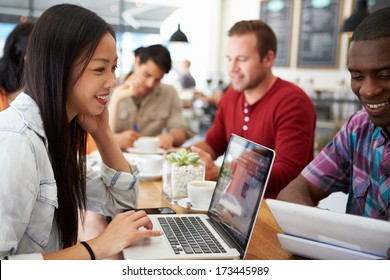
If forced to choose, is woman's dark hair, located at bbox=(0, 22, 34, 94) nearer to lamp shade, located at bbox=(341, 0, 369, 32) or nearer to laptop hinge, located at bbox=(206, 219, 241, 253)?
Answer: laptop hinge, located at bbox=(206, 219, 241, 253)

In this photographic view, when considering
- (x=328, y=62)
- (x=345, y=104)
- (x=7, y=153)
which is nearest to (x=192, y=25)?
(x=328, y=62)

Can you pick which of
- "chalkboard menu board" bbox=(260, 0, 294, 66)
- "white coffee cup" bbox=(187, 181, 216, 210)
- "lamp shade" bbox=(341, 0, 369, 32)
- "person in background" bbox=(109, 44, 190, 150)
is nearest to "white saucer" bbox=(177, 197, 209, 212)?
"white coffee cup" bbox=(187, 181, 216, 210)

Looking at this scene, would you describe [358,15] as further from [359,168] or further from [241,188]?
[241,188]

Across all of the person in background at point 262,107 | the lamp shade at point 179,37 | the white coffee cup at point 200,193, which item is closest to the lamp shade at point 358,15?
the person in background at point 262,107

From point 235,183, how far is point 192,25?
523 centimetres

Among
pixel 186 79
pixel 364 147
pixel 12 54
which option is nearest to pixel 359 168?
pixel 364 147

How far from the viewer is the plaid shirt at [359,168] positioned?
1.06 m

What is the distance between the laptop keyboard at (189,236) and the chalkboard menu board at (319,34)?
409cm

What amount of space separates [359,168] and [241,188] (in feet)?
1.44

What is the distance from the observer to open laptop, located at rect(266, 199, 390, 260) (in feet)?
2.27

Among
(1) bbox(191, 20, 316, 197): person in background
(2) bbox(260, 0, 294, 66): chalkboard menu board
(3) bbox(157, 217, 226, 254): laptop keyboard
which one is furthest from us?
(2) bbox(260, 0, 294, 66): chalkboard menu board

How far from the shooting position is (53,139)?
82cm

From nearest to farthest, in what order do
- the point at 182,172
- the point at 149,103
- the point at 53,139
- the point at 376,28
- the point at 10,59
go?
1. the point at 53,139
2. the point at 376,28
3. the point at 182,172
4. the point at 10,59
5. the point at 149,103

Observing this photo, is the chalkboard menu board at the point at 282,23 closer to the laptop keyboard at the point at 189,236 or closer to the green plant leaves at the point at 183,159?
the green plant leaves at the point at 183,159
